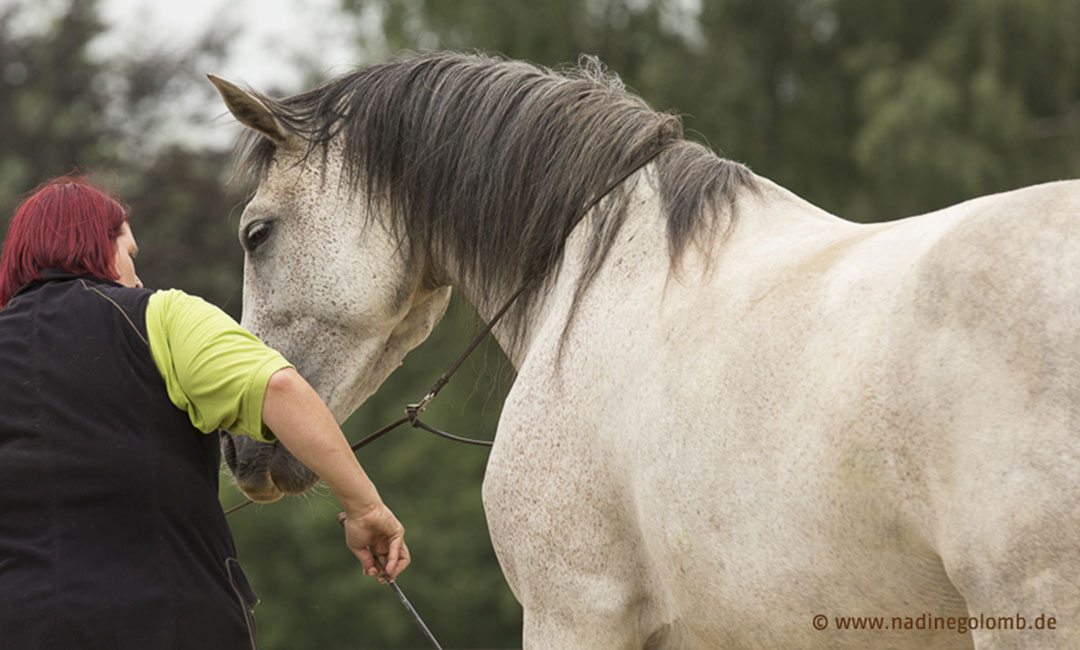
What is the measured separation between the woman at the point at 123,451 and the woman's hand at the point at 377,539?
15 centimetres

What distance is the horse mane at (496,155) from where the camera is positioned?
2984mm

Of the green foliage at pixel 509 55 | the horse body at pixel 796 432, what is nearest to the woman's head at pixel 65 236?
the horse body at pixel 796 432

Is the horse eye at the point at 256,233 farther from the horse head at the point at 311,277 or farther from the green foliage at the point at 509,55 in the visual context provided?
the green foliage at the point at 509,55

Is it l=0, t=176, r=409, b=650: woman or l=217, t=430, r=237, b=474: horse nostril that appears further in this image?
l=217, t=430, r=237, b=474: horse nostril

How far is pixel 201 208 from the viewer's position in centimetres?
1387

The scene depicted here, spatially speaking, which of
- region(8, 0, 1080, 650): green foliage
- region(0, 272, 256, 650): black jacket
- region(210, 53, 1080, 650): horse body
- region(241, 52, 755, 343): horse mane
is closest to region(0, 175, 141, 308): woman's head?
region(0, 272, 256, 650): black jacket

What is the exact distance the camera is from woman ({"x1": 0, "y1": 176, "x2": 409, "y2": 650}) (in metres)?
2.39

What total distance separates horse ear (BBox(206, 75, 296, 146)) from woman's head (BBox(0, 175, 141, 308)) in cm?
62

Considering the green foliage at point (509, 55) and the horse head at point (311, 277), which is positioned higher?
the horse head at point (311, 277)

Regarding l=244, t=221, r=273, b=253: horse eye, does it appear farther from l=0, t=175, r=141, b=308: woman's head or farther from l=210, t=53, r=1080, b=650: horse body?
l=210, t=53, r=1080, b=650: horse body

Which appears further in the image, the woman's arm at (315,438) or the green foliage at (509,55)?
the green foliage at (509,55)

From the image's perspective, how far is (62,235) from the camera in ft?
8.52

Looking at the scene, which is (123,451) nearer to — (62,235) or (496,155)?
(62,235)

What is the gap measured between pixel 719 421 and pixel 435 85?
167cm
